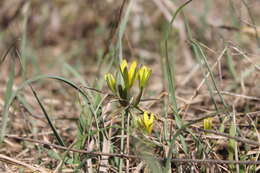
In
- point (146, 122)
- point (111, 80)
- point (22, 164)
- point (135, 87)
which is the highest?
point (135, 87)

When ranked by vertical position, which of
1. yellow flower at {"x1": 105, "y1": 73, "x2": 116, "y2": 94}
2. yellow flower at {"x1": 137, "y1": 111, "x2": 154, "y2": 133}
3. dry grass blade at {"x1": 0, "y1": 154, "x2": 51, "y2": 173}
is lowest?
dry grass blade at {"x1": 0, "y1": 154, "x2": 51, "y2": 173}

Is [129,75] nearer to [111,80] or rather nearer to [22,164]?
[111,80]

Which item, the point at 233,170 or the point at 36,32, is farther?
the point at 36,32

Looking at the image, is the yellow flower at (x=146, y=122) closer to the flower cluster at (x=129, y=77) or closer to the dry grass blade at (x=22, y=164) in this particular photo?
the flower cluster at (x=129, y=77)

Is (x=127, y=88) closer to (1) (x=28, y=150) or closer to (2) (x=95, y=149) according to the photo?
(2) (x=95, y=149)

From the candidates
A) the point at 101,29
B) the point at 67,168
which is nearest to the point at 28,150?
the point at 67,168

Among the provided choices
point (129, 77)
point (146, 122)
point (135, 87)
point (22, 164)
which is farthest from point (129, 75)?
point (135, 87)

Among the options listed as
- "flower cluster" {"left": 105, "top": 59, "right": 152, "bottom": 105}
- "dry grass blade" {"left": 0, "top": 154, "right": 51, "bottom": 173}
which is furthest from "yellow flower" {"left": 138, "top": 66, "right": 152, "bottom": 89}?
"dry grass blade" {"left": 0, "top": 154, "right": 51, "bottom": 173}

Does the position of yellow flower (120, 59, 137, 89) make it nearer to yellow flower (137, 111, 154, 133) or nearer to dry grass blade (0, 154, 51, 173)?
yellow flower (137, 111, 154, 133)
